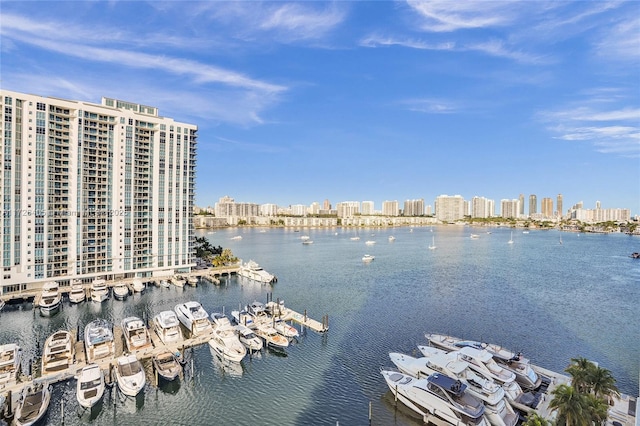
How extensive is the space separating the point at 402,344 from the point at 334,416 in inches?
500

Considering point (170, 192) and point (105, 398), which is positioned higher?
point (170, 192)

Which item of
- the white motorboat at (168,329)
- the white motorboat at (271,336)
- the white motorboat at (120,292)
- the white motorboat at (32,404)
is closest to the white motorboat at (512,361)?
the white motorboat at (271,336)

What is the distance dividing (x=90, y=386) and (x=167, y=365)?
189 inches

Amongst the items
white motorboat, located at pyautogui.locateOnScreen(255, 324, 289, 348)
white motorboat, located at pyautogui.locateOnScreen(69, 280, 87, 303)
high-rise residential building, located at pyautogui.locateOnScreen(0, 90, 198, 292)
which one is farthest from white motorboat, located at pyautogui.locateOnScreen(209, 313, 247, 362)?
high-rise residential building, located at pyautogui.locateOnScreen(0, 90, 198, 292)

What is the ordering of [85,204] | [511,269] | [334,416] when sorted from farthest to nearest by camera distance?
[511,269], [85,204], [334,416]

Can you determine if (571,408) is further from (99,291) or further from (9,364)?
(99,291)

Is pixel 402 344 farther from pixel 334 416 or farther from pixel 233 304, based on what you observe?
pixel 233 304

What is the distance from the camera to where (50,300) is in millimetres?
39188

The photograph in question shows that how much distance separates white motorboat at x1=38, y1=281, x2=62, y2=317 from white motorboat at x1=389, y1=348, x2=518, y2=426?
1553 inches

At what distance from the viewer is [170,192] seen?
5575cm

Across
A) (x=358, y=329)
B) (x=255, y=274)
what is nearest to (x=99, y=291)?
(x=255, y=274)

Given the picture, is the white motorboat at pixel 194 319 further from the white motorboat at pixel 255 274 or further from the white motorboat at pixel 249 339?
the white motorboat at pixel 255 274

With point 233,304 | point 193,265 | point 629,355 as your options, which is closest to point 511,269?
point 629,355

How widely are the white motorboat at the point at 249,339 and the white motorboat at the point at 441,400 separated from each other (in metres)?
12.4
